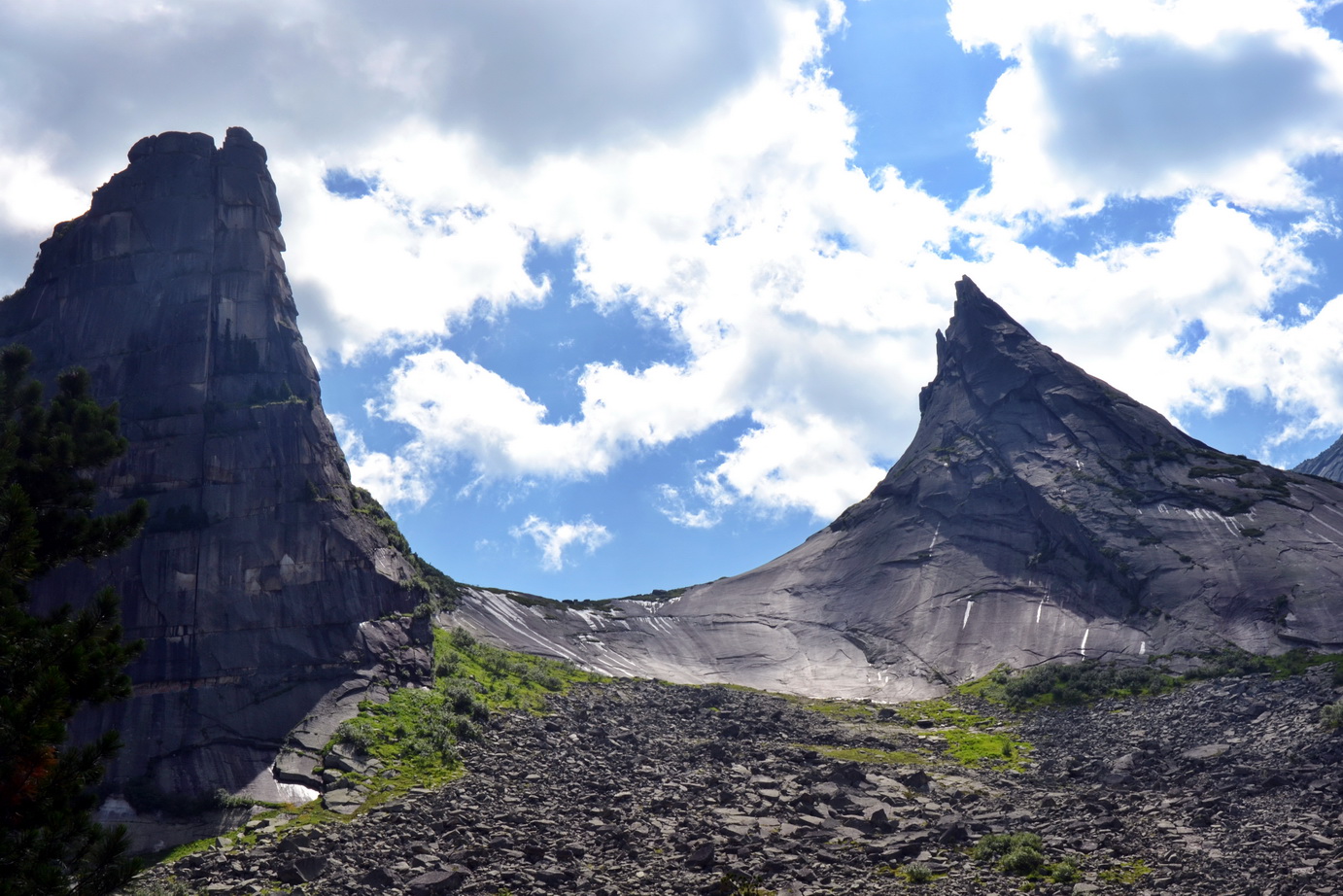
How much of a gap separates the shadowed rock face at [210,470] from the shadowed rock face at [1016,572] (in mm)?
30521

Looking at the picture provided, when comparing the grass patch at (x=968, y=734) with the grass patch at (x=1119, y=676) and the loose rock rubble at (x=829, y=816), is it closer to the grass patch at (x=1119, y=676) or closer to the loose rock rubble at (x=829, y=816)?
the loose rock rubble at (x=829, y=816)

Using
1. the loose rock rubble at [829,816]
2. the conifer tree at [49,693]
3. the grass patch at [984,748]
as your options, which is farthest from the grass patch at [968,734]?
the conifer tree at [49,693]

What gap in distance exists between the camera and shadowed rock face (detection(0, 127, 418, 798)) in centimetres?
5719

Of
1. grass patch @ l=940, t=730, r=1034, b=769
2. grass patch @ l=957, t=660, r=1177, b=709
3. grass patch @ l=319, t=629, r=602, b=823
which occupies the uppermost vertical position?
grass patch @ l=957, t=660, r=1177, b=709

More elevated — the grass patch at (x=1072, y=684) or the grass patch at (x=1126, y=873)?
the grass patch at (x=1072, y=684)

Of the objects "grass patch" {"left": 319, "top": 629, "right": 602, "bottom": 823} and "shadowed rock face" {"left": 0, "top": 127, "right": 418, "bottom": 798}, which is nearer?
"grass patch" {"left": 319, "top": 629, "right": 602, "bottom": 823}

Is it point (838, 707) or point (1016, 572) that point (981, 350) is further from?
point (838, 707)

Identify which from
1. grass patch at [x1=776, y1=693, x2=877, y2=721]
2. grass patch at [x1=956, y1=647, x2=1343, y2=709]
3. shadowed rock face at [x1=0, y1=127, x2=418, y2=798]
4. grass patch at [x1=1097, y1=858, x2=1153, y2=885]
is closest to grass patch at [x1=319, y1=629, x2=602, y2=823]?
shadowed rock face at [x1=0, y1=127, x2=418, y2=798]

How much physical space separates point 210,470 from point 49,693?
5187 centimetres

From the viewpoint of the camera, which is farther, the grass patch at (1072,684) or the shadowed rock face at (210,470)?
the grass patch at (1072,684)

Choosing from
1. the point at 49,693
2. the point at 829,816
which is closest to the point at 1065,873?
the point at 829,816

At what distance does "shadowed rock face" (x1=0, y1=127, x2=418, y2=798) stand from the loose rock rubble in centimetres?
1249

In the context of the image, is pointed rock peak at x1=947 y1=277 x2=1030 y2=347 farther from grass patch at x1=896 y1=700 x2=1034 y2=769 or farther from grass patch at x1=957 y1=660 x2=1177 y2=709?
grass patch at x1=896 y1=700 x2=1034 y2=769

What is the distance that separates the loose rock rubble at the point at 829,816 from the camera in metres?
37.7
